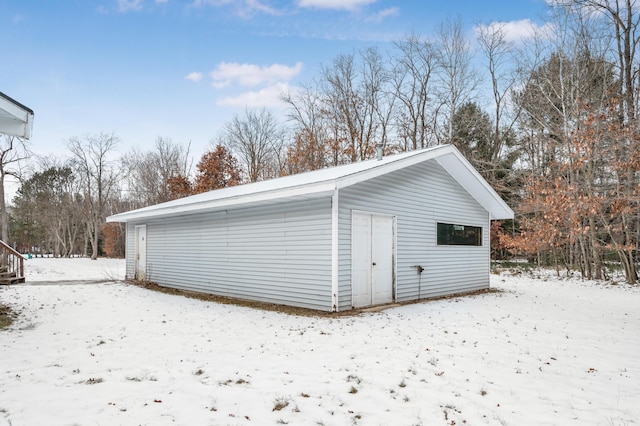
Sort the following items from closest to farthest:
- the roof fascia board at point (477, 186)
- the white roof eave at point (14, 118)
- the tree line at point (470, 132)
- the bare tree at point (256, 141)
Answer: the white roof eave at point (14, 118) → the roof fascia board at point (477, 186) → the tree line at point (470, 132) → the bare tree at point (256, 141)

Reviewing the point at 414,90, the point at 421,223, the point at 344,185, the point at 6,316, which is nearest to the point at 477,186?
the point at 421,223

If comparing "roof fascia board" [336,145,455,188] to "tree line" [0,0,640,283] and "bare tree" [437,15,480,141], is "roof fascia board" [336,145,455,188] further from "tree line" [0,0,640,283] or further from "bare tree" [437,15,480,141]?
"bare tree" [437,15,480,141]

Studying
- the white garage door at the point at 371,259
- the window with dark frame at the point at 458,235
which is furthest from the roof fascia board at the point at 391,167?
the window with dark frame at the point at 458,235

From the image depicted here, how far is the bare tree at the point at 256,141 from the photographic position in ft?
92.5

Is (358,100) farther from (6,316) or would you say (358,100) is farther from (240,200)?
(6,316)

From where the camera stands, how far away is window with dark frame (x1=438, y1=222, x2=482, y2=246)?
10.7m

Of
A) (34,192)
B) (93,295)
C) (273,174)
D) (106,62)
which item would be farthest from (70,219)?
(93,295)

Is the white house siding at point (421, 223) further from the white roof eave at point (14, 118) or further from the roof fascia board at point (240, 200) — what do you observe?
the white roof eave at point (14, 118)

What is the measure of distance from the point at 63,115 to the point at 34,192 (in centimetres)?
2551

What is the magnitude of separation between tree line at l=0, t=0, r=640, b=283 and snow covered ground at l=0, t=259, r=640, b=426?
3.66m

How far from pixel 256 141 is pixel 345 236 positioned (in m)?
22.9

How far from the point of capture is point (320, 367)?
14.6 feet

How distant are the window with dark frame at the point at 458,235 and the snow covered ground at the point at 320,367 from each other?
286cm

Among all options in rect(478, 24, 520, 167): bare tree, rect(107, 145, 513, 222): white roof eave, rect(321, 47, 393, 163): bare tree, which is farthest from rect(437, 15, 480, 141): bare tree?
rect(107, 145, 513, 222): white roof eave
